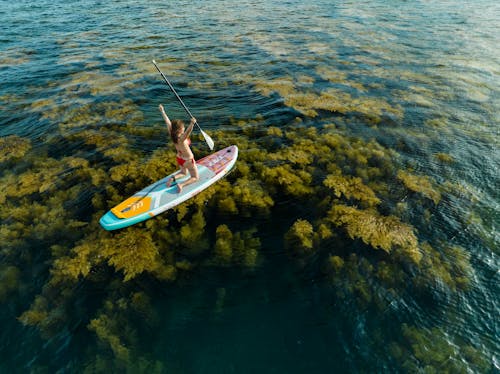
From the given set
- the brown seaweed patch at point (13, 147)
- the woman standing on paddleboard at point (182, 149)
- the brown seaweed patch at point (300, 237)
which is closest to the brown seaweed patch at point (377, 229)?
the brown seaweed patch at point (300, 237)

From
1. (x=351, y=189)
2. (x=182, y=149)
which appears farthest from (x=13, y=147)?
(x=351, y=189)

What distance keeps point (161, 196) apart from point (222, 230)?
281 cm

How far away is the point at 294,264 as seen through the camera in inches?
307

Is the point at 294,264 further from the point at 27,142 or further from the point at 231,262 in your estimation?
the point at 27,142

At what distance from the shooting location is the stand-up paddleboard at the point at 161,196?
862 cm

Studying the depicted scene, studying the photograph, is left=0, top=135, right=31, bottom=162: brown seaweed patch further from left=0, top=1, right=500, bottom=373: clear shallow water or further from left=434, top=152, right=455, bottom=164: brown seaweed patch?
left=434, top=152, right=455, bottom=164: brown seaweed patch

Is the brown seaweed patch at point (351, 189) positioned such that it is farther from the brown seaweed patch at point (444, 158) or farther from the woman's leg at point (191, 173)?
the woman's leg at point (191, 173)

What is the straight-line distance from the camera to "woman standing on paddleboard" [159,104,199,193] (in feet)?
29.5

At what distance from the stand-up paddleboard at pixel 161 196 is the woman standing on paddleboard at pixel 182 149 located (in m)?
0.17

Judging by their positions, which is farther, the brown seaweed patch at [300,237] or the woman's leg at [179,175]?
the woman's leg at [179,175]

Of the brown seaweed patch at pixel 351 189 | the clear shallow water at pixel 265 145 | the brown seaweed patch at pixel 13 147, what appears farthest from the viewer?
the brown seaweed patch at pixel 13 147

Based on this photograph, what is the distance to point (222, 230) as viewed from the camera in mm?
8188

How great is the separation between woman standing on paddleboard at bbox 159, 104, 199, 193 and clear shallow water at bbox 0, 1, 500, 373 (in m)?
2.90

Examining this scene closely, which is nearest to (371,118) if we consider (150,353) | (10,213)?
(150,353)
